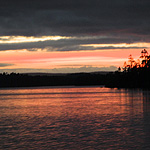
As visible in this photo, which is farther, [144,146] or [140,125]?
[140,125]

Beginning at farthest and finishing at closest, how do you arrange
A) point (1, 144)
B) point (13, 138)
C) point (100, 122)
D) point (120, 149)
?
point (100, 122) → point (13, 138) → point (1, 144) → point (120, 149)

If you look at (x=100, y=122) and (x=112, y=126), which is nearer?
(x=112, y=126)

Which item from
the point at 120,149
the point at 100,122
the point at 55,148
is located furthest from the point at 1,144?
the point at 100,122

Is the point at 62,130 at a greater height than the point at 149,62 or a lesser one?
lesser

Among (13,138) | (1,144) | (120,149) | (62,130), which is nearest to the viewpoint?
(120,149)

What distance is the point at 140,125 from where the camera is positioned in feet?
134

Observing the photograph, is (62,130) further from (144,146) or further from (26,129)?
(144,146)

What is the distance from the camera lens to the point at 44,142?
3047 centimetres

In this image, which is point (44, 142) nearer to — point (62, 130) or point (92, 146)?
point (92, 146)

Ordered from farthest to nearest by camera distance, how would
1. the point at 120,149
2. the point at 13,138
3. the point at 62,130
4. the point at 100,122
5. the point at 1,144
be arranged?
the point at 100,122
the point at 62,130
the point at 13,138
the point at 1,144
the point at 120,149

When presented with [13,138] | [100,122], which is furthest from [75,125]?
[13,138]

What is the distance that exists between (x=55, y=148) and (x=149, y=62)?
17117 cm

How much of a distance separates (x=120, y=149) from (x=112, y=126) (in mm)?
12871

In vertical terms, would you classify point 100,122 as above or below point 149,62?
below
